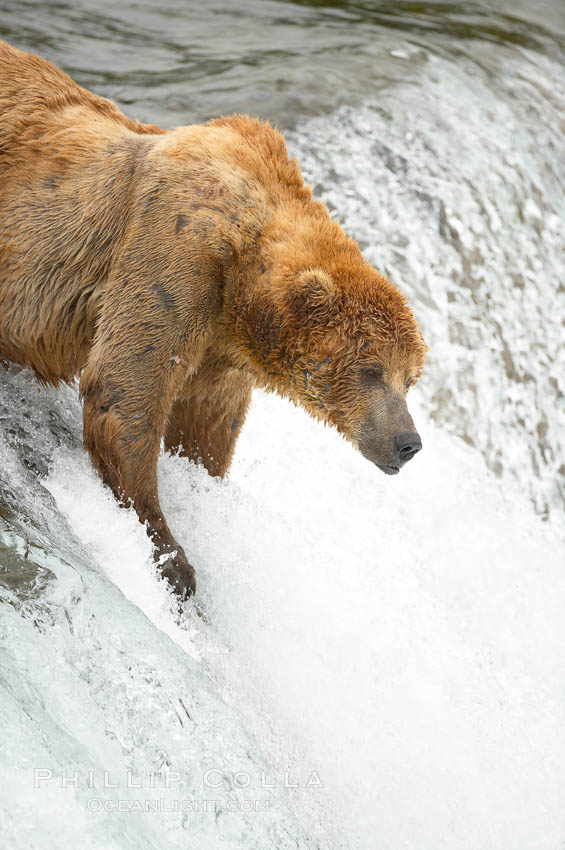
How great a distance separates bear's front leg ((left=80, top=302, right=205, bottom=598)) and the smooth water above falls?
12 centimetres

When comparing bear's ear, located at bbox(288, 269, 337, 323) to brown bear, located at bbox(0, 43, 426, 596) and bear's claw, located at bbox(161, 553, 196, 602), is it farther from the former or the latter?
bear's claw, located at bbox(161, 553, 196, 602)

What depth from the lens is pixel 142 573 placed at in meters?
3.64

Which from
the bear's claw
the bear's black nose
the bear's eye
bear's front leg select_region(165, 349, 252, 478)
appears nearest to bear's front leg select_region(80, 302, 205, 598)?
the bear's claw

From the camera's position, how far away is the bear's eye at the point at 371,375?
3496 millimetres

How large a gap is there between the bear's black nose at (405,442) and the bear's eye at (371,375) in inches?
8.5

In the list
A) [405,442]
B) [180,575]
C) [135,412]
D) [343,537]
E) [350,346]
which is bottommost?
[343,537]

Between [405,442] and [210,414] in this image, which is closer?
[405,442]

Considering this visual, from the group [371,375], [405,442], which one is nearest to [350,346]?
[371,375]

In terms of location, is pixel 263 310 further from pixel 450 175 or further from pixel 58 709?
pixel 450 175

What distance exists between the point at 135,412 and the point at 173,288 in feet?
1.66

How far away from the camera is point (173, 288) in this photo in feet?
11.8

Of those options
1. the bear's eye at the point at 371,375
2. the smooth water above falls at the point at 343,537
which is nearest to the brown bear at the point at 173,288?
the bear's eye at the point at 371,375

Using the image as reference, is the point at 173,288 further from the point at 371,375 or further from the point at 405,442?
the point at 405,442

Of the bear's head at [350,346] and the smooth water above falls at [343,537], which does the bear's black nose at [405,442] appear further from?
the smooth water above falls at [343,537]
